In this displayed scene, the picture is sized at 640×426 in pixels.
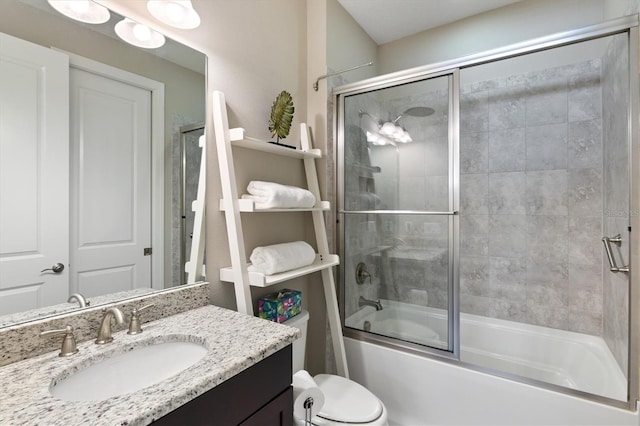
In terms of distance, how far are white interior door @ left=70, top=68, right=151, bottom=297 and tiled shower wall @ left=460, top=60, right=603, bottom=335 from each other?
209cm

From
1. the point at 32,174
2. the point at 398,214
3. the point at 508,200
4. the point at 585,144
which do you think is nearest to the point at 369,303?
the point at 398,214

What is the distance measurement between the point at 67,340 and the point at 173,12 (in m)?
1.14

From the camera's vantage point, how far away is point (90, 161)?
1005 mm

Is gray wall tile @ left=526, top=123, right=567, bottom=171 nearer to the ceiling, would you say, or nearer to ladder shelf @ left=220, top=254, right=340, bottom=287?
the ceiling

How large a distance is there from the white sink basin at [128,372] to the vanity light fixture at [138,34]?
1052 millimetres

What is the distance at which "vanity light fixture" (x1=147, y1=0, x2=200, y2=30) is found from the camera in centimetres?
113

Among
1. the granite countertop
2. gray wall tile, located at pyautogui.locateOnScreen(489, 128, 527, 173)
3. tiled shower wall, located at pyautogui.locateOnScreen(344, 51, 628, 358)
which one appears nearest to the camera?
the granite countertop

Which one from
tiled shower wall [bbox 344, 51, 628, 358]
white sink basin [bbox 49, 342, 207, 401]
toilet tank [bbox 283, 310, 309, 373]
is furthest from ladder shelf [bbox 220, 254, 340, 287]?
tiled shower wall [bbox 344, 51, 628, 358]

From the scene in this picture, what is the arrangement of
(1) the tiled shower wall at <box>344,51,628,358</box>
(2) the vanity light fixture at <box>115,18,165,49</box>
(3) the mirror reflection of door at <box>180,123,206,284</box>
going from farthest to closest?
(1) the tiled shower wall at <box>344,51,628,358</box>
(3) the mirror reflection of door at <box>180,123,206,284</box>
(2) the vanity light fixture at <box>115,18,165,49</box>

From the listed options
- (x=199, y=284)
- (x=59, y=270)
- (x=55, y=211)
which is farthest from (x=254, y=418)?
(x=55, y=211)

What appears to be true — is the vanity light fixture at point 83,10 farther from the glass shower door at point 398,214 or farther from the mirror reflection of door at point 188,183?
the glass shower door at point 398,214

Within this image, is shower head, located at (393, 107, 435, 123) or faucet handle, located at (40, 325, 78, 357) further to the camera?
shower head, located at (393, 107, 435, 123)

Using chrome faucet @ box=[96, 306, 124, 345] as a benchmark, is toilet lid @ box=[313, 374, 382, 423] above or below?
below

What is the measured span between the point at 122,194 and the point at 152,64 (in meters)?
0.51
